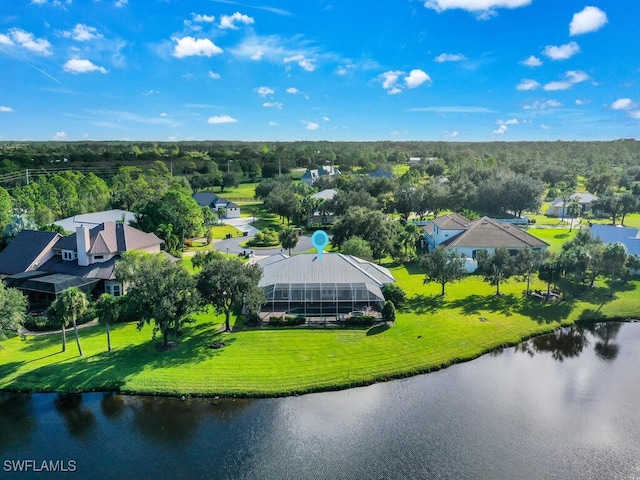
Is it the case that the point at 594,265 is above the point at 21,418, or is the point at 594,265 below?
above

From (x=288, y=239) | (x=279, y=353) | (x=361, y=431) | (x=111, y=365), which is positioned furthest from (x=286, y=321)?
(x=288, y=239)

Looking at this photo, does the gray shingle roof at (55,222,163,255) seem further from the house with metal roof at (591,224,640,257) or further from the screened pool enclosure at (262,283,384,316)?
the house with metal roof at (591,224,640,257)

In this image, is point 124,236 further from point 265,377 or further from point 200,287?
point 265,377

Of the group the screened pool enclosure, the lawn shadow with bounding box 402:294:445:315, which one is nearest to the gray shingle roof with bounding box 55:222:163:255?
the screened pool enclosure

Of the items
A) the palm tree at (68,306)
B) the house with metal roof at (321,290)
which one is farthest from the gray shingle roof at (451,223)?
the palm tree at (68,306)

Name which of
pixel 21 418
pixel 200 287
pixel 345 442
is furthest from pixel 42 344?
pixel 345 442

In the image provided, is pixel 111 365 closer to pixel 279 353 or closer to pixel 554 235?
pixel 279 353

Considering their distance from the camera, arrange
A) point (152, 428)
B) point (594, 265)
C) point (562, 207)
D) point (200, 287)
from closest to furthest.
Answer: point (152, 428)
point (200, 287)
point (594, 265)
point (562, 207)

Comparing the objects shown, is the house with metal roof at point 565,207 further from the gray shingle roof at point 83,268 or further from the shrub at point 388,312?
the gray shingle roof at point 83,268
